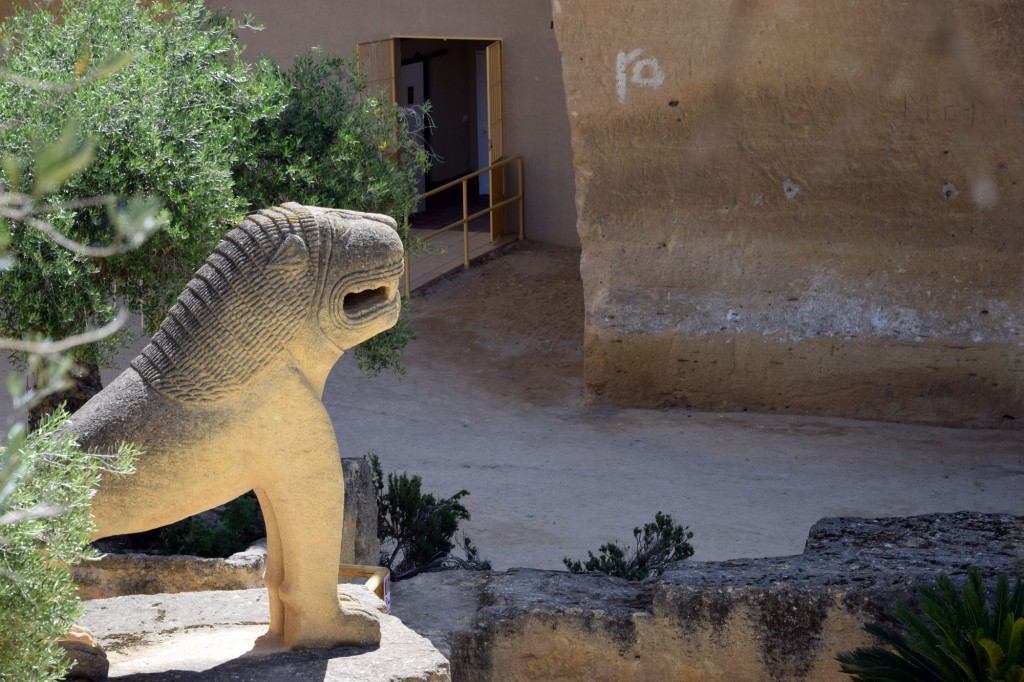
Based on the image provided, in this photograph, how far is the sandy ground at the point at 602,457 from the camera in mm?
8883

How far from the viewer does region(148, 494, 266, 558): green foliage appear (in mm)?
7531

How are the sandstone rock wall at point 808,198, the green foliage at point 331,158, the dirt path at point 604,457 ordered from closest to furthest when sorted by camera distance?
the green foliage at point 331,158
the dirt path at point 604,457
the sandstone rock wall at point 808,198

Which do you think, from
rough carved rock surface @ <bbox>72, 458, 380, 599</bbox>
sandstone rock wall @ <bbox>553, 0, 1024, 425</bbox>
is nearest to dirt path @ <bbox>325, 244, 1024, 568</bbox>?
sandstone rock wall @ <bbox>553, 0, 1024, 425</bbox>

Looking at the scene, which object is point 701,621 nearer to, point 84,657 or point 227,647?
point 227,647

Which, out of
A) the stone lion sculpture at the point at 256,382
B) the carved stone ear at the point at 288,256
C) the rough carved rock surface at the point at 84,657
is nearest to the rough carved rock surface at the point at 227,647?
the rough carved rock surface at the point at 84,657

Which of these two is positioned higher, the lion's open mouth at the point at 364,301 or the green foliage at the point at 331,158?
the green foliage at the point at 331,158

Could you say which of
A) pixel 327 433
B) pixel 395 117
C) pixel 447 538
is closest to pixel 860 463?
pixel 447 538

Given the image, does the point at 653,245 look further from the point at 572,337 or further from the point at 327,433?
the point at 327,433

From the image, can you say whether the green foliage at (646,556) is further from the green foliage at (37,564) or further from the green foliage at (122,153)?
the green foliage at (37,564)

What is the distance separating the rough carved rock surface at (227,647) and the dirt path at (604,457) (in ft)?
9.78

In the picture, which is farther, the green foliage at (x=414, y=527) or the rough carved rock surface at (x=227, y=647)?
the green foliage at (x=414, y=527)

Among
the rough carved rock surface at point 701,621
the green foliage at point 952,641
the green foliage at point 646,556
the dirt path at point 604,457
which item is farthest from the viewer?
the dirt path at point 604,457

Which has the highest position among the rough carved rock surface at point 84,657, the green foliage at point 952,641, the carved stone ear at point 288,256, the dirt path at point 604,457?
the carved stone ear at point 288,256

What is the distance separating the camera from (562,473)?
32.9 ft
